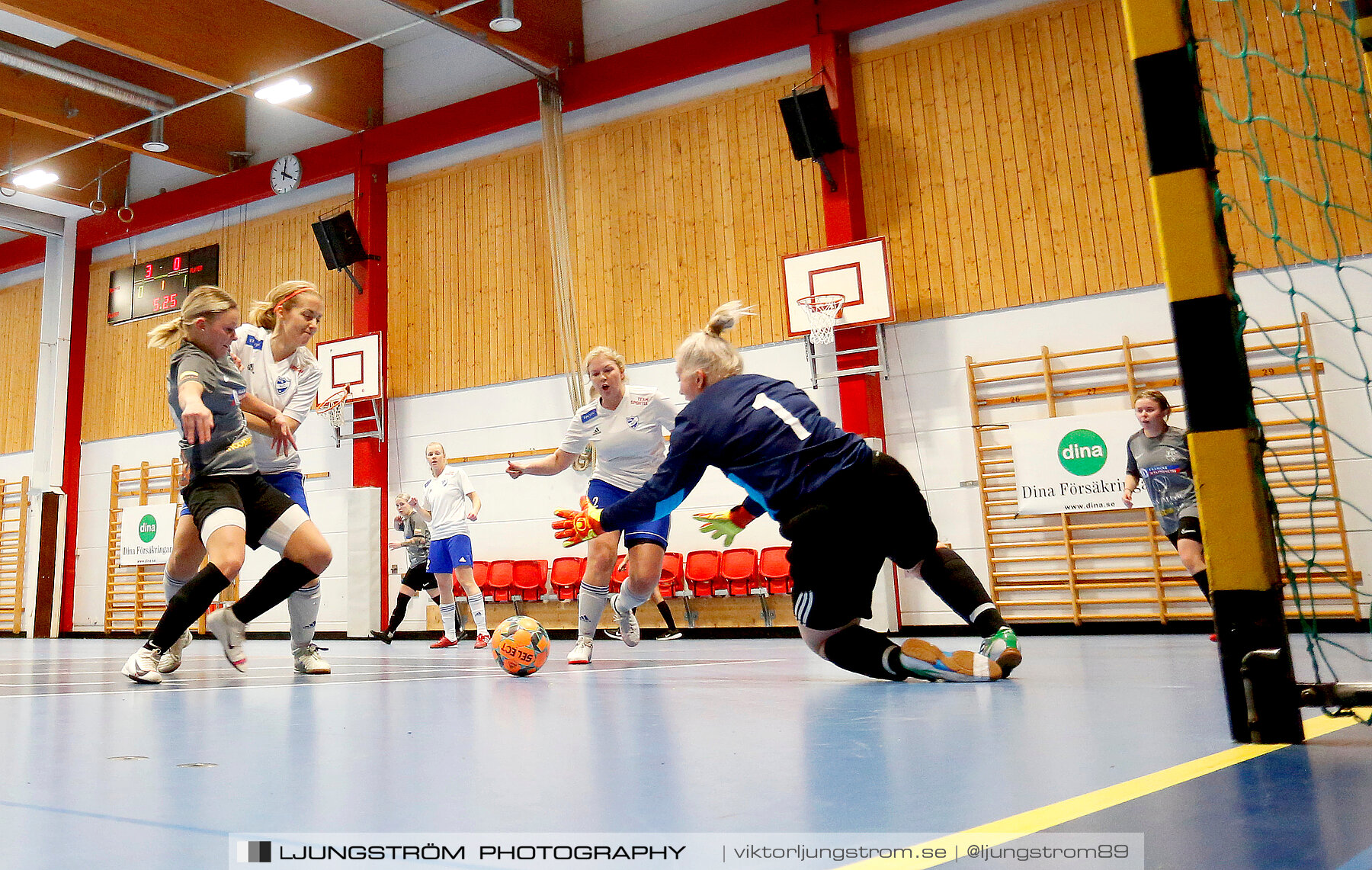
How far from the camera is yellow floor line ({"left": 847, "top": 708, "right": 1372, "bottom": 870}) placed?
1.18 meters

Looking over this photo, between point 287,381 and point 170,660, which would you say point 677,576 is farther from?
point 170,660

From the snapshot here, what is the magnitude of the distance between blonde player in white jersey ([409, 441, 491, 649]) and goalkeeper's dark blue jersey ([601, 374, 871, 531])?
560 cm

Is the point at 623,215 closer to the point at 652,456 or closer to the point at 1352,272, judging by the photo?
the point at 652,456

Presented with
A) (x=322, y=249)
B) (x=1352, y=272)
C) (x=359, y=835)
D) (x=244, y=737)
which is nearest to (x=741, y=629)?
(x=1352, y=272)

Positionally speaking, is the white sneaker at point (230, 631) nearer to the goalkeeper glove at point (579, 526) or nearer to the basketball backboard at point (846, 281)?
the goalkeeper glove at point (579, 526)

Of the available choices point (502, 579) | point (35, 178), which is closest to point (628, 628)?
point (502, 579)

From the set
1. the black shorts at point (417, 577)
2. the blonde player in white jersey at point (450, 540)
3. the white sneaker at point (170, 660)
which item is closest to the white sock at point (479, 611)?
the blonde player in white jersey at point (450, 540)

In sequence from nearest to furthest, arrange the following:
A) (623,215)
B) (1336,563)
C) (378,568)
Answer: (1336,563), (623,215), (378,568)

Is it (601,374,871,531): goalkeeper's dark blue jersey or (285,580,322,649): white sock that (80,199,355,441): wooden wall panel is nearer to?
(285,580,322,649): white sock

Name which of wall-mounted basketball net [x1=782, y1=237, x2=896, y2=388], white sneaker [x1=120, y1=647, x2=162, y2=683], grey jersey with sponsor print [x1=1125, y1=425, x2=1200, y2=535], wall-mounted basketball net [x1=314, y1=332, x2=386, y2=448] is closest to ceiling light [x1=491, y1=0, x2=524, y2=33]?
wall-mounted basketball net [x1=782, y1=237, x2=896, y2=388]

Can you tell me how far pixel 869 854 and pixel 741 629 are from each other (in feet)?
31.1

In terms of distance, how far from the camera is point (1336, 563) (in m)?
8.12

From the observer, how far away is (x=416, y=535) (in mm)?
10844

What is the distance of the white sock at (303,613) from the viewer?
16.1 ft
